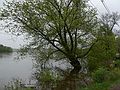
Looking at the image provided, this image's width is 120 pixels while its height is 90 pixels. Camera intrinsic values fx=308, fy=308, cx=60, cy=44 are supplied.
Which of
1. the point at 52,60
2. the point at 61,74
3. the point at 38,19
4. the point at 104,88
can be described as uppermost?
the point at 38,19

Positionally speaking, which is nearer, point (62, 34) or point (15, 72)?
point (62, 34)

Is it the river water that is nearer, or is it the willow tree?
the willow tree

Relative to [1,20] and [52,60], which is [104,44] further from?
[1,20]

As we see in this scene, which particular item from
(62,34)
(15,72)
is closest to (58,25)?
(62,34)

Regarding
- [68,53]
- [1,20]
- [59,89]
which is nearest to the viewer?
[59,89]

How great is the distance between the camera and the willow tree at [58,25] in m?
27.1

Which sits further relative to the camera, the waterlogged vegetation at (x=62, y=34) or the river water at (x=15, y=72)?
the river water at (x=15, y=72)

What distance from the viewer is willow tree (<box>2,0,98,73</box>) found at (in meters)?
27.1

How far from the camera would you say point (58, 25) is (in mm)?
27453

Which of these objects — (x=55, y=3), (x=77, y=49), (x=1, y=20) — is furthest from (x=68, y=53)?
(x=1, y=20)

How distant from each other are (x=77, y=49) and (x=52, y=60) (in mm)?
2678

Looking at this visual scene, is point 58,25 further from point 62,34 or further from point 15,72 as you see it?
point 15,72

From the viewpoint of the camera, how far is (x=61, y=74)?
23266mm

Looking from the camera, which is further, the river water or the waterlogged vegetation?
the river water
